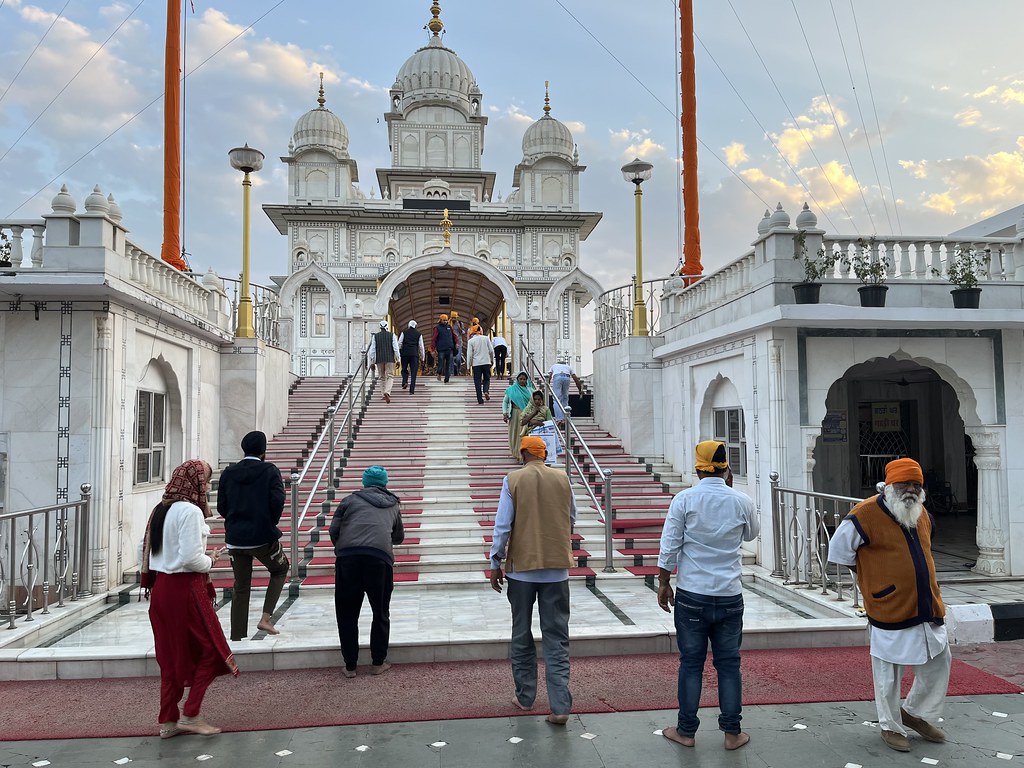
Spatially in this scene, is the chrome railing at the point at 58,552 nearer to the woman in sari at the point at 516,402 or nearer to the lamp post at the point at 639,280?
the woman in sari at the point at 516,402

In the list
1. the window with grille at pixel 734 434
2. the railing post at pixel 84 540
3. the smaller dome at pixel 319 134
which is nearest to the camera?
the railing post at pixel 84 540

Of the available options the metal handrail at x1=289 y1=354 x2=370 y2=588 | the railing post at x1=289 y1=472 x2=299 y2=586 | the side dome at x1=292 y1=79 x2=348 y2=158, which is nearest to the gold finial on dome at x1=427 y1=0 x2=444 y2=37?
the side dome at x1=292 y1=79 x2=348 y2=158

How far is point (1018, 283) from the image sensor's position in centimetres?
1017

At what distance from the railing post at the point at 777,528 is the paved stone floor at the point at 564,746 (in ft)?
12.7

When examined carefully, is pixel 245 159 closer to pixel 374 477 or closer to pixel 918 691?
pixel 374 477

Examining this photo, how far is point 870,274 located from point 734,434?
297 centimetres

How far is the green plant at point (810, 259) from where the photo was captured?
949 cm

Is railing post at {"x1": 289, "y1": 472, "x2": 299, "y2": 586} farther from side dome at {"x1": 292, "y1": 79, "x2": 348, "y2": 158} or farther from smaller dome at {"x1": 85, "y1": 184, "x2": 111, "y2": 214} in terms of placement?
side dome at {"x1": 292, "y1": 79, "x2": 348, "y2": 158}

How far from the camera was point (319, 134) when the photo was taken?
3666cm

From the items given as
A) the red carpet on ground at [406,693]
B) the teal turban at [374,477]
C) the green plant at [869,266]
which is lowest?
the red carpet on ground at [406,693]

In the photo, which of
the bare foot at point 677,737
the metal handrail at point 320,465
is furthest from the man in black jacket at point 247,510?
the bare foot at point 677,737

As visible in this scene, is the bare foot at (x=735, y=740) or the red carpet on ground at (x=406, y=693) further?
the red carpet on ground at (x=406, y=693)

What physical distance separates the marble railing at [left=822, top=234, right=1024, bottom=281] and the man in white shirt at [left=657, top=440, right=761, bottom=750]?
20.0 ft

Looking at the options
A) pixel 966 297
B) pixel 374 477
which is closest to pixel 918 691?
pixel 374 477
